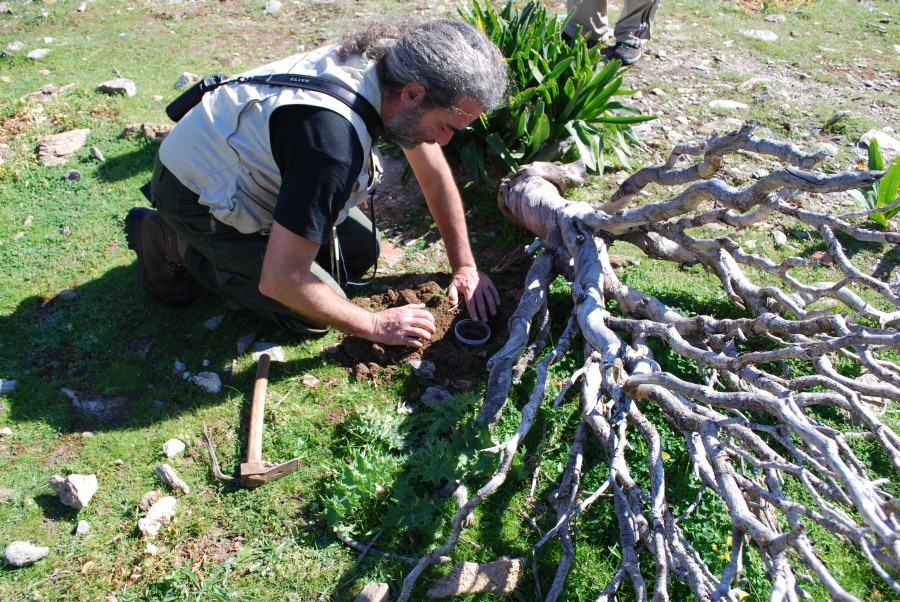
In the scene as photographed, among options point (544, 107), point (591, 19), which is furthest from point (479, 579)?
point (591, 19)

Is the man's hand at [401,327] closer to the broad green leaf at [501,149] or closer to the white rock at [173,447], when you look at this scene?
the white rock at [173,447]

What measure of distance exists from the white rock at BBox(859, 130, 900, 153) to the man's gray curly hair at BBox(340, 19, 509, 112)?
3.60 meters

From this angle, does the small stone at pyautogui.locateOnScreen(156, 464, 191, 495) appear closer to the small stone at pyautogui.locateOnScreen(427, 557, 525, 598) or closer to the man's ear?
the small stone at pyautogui.locateOnScreen(427, 557, 525, 598)

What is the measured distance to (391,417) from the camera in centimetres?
290

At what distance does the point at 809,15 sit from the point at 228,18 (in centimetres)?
651

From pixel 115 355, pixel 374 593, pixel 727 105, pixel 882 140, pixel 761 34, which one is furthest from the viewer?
pixel 761 34

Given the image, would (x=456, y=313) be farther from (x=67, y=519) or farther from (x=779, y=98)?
(x=779, y=98)

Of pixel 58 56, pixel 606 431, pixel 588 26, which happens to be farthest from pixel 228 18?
pixel 606 431

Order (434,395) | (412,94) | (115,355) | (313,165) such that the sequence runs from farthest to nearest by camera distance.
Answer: (115,355), (434,395), (412,94), (313,165)

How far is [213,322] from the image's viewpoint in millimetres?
3496

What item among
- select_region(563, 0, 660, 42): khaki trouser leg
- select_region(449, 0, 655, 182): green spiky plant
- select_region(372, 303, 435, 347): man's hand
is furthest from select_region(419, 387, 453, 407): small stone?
select_region(563, 0, 660, 42): khaki trouser leg

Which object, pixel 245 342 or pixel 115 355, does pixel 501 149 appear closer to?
pixel 245 342

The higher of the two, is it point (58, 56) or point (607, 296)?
point (607, 296)

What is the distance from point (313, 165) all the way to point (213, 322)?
4.80 ft
